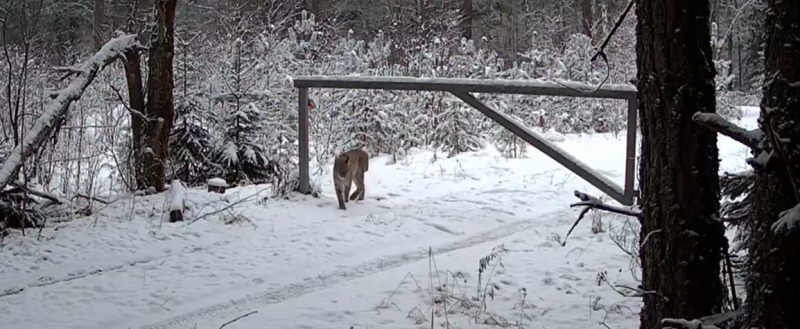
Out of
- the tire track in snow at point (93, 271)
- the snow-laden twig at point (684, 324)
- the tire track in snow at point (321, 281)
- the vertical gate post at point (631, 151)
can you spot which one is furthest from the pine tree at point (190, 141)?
the snow-laden twig at point (684, 324)

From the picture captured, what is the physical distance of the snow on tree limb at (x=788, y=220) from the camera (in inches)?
75.4

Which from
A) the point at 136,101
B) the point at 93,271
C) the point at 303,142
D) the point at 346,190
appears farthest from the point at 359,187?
the point at 93,271

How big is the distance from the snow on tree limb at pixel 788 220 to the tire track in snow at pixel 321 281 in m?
3.16

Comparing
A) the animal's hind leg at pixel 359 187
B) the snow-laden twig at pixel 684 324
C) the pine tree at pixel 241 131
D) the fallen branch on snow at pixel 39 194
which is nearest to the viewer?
the snow-laden twig at pixel 684 324

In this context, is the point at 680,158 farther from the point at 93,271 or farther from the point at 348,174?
the point at 348,174

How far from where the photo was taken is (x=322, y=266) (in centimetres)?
557

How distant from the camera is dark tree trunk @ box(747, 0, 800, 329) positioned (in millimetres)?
1919

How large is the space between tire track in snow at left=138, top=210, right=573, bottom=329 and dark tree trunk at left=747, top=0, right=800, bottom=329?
121 inches

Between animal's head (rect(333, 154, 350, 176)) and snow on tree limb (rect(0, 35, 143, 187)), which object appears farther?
animal's head (rect(333, 154, 350, 176))

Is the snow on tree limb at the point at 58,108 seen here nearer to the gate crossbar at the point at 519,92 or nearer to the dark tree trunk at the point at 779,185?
the gate crossbar at the point at 519,92

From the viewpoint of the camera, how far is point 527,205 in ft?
25.1

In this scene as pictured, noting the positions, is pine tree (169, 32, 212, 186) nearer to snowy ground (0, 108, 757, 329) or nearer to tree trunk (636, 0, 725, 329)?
snowy ground (0, 108, 757, 329)

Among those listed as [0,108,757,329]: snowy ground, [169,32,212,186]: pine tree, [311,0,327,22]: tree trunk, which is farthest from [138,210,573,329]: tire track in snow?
[311,0,327,22]: tree trunk

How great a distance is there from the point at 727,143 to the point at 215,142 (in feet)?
23.2
